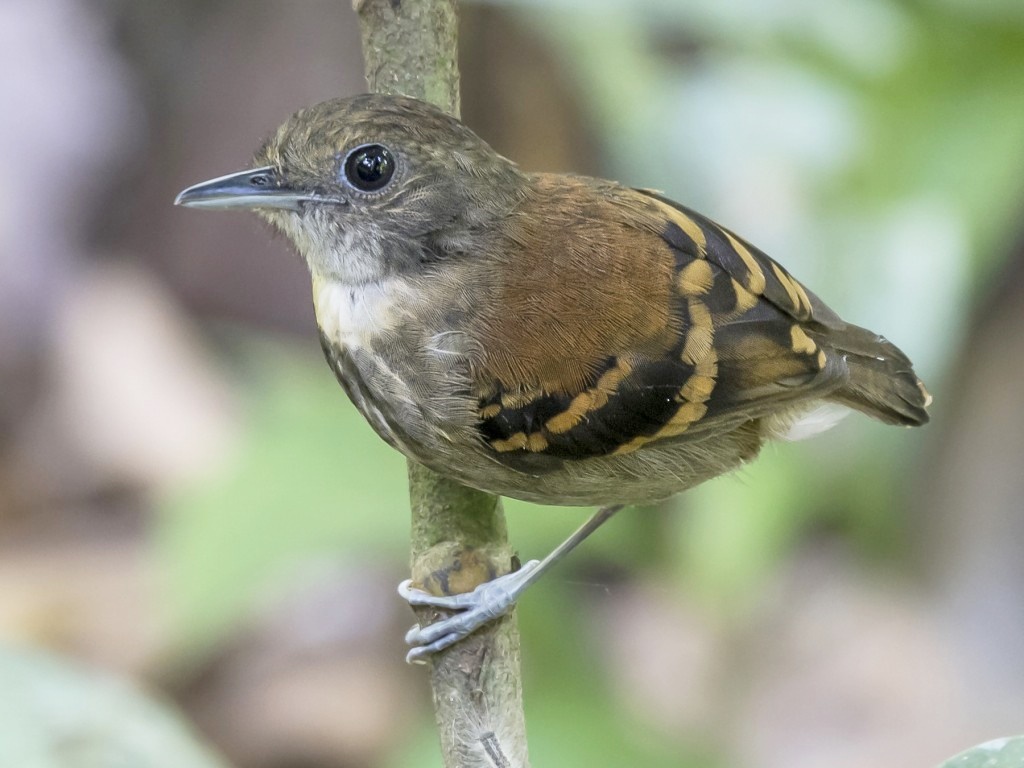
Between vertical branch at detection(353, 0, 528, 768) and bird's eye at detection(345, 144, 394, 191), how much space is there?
188 mm

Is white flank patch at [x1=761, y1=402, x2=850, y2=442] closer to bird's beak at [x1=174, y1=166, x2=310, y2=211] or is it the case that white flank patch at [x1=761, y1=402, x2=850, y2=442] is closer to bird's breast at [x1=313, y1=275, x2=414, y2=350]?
bird's breast at [x1=313, y1=275, x2=414, y2=350]

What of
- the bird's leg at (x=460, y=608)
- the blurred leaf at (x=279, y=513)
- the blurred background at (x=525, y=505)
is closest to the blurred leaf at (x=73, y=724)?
the blurred background at (x=525, y=505)

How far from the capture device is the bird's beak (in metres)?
2.16

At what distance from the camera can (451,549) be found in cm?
214

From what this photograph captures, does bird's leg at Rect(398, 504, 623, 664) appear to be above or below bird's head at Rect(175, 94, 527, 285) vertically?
below

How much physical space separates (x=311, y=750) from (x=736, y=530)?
155 cm

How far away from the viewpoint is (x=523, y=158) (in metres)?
5.51

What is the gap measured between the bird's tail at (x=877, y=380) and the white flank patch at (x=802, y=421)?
0.04 metres

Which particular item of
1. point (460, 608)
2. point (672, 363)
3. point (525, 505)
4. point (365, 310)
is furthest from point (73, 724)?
point (525, 505)

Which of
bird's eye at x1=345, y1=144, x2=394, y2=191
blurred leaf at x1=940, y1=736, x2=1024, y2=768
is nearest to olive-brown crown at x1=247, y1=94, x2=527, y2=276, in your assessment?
bird's eye at x1=345, y1=144, x2=394, y2=191

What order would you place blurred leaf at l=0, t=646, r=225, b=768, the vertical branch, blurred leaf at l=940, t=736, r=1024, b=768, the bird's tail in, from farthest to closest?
the bird's tail → the vertical branch → blurred leaf at l=0, t=646, r=225, b=768 → blurred leaf at l=940, t=736, r=1024, b=768

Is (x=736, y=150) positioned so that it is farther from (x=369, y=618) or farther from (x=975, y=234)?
(x=369, y=618)

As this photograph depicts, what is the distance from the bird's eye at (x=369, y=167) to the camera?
216 cm

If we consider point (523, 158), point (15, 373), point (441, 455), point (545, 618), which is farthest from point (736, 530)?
point (15, 373)
